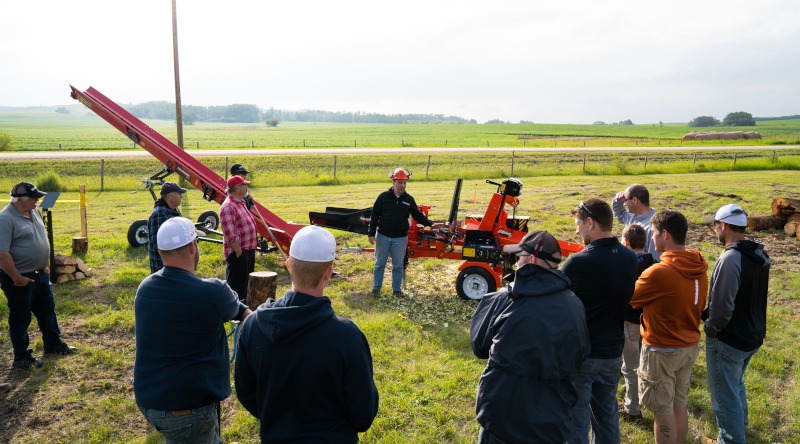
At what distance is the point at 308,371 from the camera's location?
2.07 meters


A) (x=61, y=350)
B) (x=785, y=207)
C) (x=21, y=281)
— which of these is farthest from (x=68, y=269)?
(x=785, y=207)

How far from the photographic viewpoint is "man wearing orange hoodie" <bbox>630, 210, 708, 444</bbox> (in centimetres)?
360

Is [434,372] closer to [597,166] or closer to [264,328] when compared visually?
[264,328]

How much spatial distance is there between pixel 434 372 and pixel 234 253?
303 centimetres

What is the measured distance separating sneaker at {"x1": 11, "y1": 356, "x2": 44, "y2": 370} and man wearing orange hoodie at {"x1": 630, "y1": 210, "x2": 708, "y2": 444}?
6260mm

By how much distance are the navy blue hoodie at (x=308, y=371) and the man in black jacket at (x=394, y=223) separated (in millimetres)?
5361

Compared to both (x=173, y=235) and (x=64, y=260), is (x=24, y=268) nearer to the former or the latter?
(x=64, y=260)

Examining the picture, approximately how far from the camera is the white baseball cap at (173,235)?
2.75 meters

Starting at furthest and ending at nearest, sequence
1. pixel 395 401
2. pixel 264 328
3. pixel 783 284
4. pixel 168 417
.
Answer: pixel 783 284
pixel 395 401
pixel 168 417
pixel 264 328

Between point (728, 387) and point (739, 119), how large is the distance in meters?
159

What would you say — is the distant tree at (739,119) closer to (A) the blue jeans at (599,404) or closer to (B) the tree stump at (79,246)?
(B) the tree stump at (79,246)

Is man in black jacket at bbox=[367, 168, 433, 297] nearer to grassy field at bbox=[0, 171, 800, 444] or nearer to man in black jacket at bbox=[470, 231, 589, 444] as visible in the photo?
grassy field at bbox=[0, 171, 800, 444]

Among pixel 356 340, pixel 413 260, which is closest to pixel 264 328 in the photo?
pixel 356 340

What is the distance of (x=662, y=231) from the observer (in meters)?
3.71
